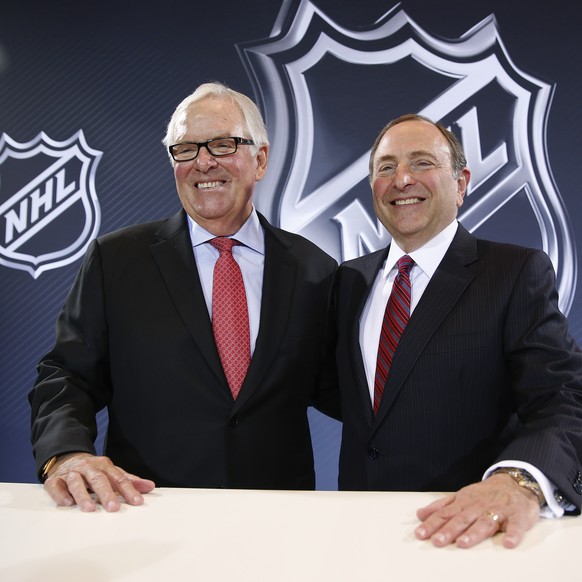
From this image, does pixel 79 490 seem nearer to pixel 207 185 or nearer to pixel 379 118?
pixel 207 185

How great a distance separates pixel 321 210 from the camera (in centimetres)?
392

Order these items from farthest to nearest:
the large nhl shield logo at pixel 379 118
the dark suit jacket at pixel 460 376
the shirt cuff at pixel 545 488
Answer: the large nhl shield logo at pixel 379 118
the dark suit jacket at pixel 460 376
the shirt cuff at pixel 545 488

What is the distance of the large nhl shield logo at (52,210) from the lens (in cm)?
406

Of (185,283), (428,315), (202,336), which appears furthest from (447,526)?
(185,283)

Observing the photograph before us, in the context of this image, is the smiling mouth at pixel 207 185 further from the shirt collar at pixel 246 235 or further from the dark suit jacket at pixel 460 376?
the dark suit jacket at pixel 460 376

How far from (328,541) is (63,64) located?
3827mm

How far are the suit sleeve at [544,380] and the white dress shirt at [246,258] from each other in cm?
73

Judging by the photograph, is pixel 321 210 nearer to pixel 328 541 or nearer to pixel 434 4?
pixel 434 4

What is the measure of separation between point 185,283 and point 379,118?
2.36m

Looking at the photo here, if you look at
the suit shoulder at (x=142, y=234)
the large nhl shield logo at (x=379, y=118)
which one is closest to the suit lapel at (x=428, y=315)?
the suit shoulder at (x=142, y=234)

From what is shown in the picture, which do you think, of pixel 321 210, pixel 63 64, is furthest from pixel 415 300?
pixel 63 64

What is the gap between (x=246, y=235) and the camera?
2111mm

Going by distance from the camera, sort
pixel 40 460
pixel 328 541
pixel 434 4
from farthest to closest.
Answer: pixel 434 4, pixel 40 460, pixel 328 541

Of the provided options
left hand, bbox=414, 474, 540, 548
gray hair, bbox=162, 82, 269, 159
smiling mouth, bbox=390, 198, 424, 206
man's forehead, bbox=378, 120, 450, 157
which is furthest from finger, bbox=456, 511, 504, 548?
gray hair, bbox=162, 82, 269, 159
